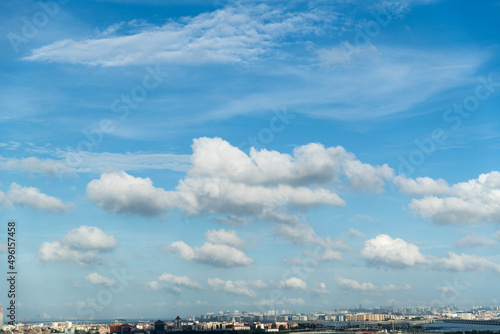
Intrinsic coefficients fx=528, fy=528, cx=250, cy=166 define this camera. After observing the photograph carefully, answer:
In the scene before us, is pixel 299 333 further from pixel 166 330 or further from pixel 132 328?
pixel 132 328

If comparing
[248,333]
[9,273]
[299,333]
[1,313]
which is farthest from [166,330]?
[9,273]

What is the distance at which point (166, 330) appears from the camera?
16012cm

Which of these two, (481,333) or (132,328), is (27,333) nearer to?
(132,328)

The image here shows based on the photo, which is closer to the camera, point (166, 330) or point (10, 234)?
point (10, 234)

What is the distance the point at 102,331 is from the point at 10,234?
110999 mm

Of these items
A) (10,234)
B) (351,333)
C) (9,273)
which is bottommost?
(351,333)

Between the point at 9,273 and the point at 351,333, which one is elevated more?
the point at 9,273

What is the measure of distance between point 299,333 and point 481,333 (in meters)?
50.8

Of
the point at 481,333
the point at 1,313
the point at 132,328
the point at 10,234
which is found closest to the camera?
the point at 10,234

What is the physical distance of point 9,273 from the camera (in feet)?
194

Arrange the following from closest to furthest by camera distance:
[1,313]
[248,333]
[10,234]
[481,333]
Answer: [10,234], [1,313], [481,333], [248,333]

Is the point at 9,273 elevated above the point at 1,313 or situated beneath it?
elevated above

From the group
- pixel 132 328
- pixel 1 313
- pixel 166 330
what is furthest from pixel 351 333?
pixel 1 313

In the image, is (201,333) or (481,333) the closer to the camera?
(481,333)
